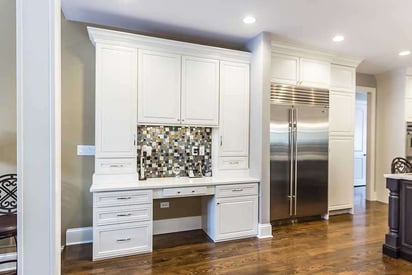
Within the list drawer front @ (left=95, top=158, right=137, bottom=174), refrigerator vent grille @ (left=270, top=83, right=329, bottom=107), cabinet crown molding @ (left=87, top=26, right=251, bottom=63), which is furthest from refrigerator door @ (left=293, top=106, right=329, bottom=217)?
drawer front @ (left=95, top=158, right=137, bottom=174)

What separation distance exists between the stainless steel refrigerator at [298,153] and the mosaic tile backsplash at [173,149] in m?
0.97

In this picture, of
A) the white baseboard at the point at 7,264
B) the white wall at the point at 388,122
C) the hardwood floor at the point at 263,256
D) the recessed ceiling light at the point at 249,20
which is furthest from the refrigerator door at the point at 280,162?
the white baseboard at the point at 7,264

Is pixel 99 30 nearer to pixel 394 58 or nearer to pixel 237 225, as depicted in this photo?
pixel 237 225

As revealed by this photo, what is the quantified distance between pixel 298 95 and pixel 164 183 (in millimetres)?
2412

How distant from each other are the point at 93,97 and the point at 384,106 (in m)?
5.56

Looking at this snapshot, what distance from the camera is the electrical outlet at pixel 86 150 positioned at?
329 cm

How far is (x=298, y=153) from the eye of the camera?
4020 millimetres

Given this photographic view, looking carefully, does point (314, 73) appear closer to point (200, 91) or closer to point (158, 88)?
point (200, 91)

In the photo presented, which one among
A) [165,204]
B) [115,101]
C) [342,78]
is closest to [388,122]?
[342,78]

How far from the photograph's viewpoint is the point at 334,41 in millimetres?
3795

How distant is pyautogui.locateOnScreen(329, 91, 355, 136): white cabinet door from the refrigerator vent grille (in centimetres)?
39

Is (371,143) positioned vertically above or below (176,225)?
above

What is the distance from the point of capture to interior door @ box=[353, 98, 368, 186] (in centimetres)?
748

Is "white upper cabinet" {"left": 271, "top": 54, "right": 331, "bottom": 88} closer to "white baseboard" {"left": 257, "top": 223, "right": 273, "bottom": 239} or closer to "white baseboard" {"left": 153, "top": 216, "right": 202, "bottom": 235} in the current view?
"white baseboard" {"left": 257, "top": 223, "right": 273, "bottom": 239}
